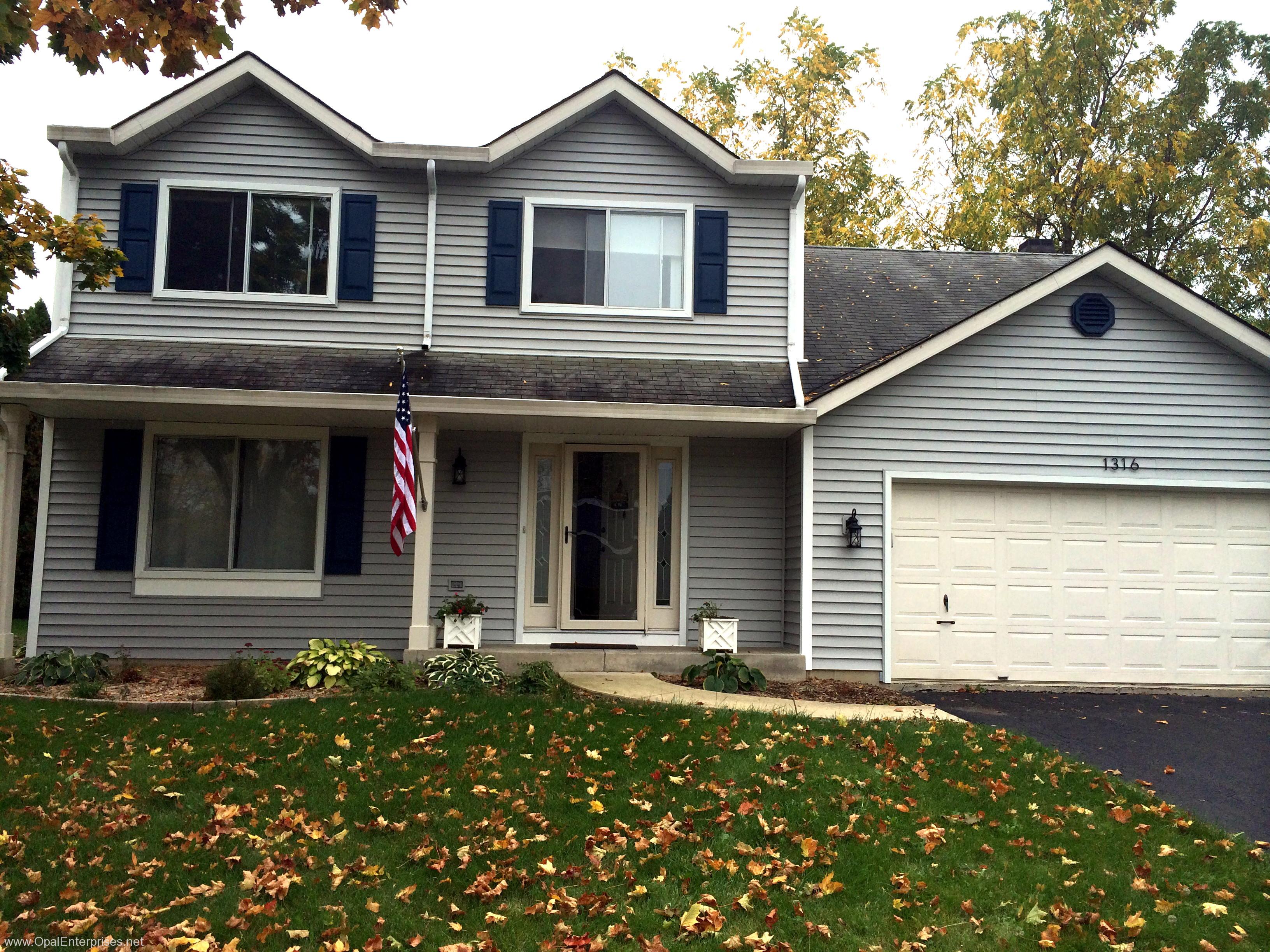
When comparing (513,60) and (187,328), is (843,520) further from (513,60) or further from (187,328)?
(513,60)

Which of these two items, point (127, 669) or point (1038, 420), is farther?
point (1038, 420)

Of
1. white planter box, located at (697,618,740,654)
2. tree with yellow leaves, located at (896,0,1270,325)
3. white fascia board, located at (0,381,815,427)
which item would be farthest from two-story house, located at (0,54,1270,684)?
tree with yellow leaves, located at (896,0,1270,325)

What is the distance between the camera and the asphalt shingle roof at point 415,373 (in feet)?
31.9

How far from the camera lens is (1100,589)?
34.1ft

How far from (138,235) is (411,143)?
9.92 ft

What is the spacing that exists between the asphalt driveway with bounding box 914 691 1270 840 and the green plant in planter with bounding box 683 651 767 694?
1.69m

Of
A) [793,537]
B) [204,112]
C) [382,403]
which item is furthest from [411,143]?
[793,537]

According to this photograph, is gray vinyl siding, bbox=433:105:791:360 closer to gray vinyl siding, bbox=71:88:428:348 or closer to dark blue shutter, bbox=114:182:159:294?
gray vinyl siding, bbox=71:88:428:348

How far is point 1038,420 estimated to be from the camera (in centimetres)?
1044

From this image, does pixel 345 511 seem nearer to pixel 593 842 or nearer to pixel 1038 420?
pixel 593 842

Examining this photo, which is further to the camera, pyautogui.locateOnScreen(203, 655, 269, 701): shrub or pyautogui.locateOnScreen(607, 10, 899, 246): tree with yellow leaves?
pyautogui.locateOnScreen(607, 10, 899, 246): tree with yellow leaves

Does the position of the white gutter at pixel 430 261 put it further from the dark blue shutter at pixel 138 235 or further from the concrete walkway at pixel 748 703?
the concrete walkway at pixel 748 703

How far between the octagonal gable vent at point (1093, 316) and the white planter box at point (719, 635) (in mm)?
4790

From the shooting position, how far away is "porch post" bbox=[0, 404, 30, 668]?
370 inches
